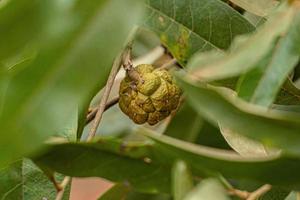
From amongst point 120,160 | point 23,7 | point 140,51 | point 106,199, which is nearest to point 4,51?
point 23,7

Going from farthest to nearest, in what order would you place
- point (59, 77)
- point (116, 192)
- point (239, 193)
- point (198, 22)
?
point (198, 22) → point (116, 192) → point (239, 193) → point (59, 77)

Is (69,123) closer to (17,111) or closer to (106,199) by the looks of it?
(106,199)

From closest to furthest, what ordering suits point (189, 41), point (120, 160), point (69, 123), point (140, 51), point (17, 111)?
point (17, 111)
point (120, 160)
point (69, 123)
point (189, 41)
point (140, 51)

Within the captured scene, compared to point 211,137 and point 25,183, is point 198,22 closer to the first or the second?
point 211,137

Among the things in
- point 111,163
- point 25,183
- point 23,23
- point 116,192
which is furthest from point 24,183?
point 23,23

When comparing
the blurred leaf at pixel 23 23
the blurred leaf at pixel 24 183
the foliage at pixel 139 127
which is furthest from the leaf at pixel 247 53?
the blurred leaf at pixel 24 183
